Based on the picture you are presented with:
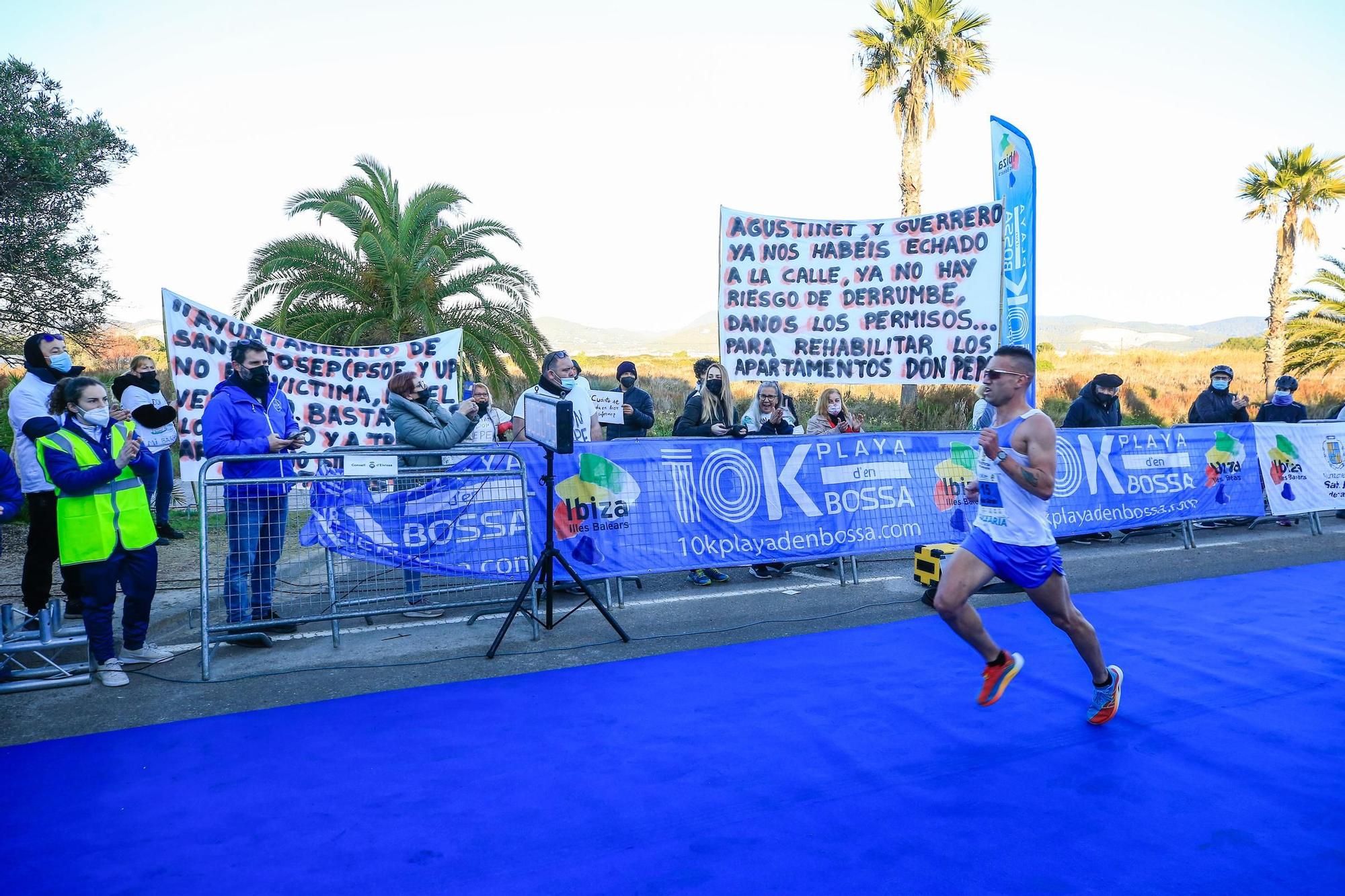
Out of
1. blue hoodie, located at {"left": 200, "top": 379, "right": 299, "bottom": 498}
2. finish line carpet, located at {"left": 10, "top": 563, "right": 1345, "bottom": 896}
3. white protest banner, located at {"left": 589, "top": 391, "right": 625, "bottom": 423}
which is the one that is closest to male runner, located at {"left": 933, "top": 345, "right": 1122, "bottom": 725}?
finish line carpet, located at {"left": 10, "top": 563, "right": 1345, "bottom": 896}

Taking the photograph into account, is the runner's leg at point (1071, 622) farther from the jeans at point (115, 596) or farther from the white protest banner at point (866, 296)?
the white protest banner at point (866, 296)

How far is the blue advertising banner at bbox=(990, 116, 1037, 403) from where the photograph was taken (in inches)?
446

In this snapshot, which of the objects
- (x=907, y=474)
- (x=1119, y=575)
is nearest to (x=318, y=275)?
(x=907, y=474)

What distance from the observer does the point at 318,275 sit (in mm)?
16672

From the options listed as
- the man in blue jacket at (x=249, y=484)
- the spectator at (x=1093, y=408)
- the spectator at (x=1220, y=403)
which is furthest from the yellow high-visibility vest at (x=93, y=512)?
the spectator at (x=1220, y=403)

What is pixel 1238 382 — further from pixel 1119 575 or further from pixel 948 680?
pixel 948 680

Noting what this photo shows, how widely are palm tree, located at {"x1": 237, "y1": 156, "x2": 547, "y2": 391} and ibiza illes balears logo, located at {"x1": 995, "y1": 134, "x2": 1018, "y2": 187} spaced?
9300mm

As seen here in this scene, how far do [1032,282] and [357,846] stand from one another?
10534 millimetres

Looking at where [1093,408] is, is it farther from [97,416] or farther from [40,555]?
[40,555]

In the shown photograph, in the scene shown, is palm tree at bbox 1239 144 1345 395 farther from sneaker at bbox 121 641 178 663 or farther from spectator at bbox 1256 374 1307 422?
sneaker at bbox 121 641 178 663

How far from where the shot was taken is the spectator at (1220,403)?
11.8 m

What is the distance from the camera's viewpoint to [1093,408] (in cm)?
1059

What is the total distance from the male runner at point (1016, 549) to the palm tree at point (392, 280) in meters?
13.2

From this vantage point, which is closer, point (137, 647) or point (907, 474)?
point (137, 647)
